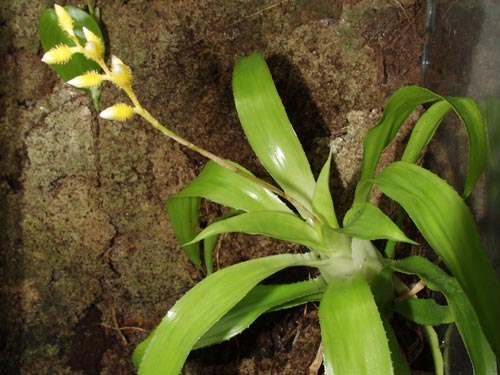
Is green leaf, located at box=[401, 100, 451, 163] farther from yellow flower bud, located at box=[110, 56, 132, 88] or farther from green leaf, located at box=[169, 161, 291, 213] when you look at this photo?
yellow flower bud, located at box=[110, 56, 132, 88]

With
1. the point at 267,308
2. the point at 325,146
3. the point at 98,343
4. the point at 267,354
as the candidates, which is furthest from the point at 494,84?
the point at 98,343

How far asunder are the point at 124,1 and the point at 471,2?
2.77ft

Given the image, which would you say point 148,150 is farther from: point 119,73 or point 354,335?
point 354,335

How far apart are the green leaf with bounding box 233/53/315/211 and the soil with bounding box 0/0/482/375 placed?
29 cm

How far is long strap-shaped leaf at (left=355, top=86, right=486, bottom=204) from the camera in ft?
3.14

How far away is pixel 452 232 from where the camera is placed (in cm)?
82

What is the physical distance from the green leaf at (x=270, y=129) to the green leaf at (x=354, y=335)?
27 centimetres

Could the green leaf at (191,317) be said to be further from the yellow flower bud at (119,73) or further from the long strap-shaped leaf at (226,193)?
the yellow flower bud at (119,73)

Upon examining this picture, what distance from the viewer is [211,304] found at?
3.23ft

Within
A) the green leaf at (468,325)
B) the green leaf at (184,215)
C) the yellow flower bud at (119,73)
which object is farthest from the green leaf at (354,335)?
the yellow flower bud at (119,73)

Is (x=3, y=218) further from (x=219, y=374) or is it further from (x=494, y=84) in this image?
(x=494, y=84)

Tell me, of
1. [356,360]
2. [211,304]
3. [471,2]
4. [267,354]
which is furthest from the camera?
[267,354]

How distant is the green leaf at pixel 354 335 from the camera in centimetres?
86

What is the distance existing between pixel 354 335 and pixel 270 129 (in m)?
0.45
